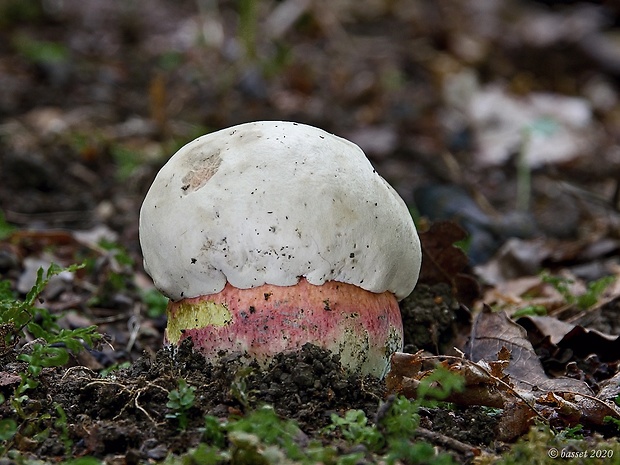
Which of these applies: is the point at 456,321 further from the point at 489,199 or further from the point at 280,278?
the point at 489,199

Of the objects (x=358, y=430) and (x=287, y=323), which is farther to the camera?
(x=287, y=323)

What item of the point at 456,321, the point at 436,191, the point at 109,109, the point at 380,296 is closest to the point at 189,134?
the point at 109,109

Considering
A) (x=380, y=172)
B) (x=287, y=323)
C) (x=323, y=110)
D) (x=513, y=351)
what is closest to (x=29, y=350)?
(x=287, y=323)

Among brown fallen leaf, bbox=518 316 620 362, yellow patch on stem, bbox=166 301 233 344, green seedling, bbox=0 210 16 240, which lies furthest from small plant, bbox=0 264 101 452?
brown fallen leaf, bbox=518 316 620 362

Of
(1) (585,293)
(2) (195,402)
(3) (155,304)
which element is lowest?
(3) (155,304)

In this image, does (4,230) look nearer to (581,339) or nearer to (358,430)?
(358,430)

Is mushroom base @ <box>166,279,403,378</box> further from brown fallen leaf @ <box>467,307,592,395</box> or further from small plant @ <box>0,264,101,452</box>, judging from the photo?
brown fallen leaf @ <box>467,307,592,395</box>

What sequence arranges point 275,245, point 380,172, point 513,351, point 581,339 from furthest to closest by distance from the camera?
point 380,172 → point 581,339 → point 513,351 → point 275,245

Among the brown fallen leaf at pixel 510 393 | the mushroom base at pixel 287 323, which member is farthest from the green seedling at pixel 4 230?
the brown fallen leaf at pixel 510 393
